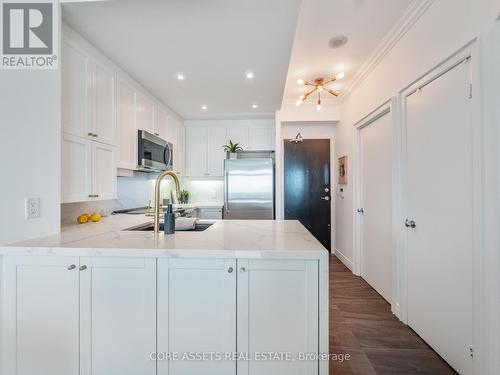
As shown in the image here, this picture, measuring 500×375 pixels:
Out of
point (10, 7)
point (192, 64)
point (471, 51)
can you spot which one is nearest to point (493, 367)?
point (471, 51)

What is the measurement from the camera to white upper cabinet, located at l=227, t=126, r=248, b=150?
4113 mm

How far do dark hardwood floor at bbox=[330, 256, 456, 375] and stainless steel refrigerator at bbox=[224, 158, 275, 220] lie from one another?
147 cm

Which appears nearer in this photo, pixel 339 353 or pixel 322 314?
pixel 322 314

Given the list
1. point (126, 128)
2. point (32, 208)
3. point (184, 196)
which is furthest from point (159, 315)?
point (184, 196)

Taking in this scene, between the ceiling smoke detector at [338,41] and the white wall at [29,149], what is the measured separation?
230 centimetres

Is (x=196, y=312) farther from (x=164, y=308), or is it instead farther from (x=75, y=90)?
(x=75, y=90)

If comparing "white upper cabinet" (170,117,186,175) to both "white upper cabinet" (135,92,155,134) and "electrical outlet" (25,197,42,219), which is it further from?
"electrical outlet" (25,197,42,219)

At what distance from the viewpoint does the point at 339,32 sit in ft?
7.25

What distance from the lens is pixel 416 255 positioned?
197 cm

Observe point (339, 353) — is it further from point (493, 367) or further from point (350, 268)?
point (350, 268)

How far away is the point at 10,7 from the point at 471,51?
2690 millimetres

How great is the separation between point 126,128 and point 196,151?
1.80 m

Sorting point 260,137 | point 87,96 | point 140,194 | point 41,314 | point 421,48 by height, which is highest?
point 421,48

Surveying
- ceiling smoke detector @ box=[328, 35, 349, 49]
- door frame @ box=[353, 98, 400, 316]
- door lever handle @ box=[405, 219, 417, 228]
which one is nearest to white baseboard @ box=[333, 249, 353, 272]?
door frame @ box=[353, 98, 400, 316]
